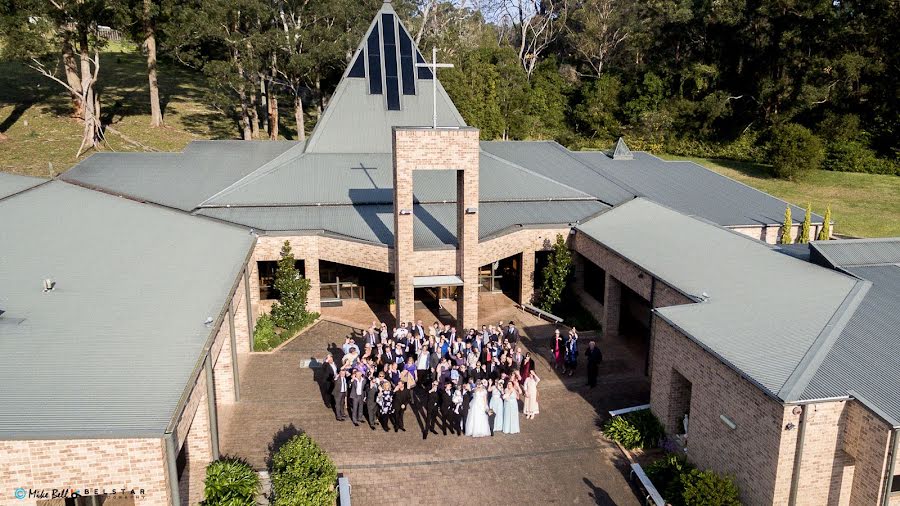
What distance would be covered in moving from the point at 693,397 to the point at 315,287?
1412cm

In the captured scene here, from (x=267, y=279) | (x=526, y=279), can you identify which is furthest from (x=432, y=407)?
(x=267, y=279)

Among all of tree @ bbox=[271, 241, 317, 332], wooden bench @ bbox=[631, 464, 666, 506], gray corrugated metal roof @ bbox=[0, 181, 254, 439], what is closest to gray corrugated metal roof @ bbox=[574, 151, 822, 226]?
wooden bench @ bbox=[631, 464, 666, 506]

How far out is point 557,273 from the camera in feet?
79.6

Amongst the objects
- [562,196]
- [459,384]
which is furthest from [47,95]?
[459,384]

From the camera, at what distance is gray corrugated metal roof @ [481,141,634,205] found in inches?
1091

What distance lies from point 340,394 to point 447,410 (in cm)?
270

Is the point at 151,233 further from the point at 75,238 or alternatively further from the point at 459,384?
the point at 459,384

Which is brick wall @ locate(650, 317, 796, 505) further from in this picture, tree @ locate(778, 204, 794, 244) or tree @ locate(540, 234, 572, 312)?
tree @ locate(778, 204, 794, 244)

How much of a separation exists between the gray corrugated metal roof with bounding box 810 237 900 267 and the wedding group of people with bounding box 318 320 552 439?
6.98 m

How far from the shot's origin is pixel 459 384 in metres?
16.5

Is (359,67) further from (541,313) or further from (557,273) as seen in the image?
(541,313)

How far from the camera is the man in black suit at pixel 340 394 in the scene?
16.7 meters

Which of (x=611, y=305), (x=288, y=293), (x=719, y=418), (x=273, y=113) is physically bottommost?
(x=611, y=305)

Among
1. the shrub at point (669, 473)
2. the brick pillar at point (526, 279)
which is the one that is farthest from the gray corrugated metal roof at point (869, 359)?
the brick pillar at point (526, 279)
